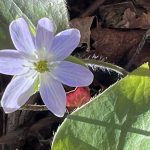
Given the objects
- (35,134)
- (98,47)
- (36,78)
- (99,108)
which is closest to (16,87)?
(36,78)

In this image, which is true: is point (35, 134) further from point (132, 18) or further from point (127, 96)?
point (132, 18)

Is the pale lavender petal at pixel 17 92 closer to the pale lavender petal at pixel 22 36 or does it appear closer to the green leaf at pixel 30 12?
the pale lavender petal at pixel 22 36

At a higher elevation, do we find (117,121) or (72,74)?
(72,74)

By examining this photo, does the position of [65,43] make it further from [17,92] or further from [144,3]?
[144,3]

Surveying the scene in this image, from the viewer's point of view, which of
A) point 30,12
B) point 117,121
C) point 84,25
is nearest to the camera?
point 117,121

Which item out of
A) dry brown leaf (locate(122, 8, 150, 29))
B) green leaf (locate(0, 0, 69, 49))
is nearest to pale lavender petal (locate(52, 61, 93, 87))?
green leaf (locate(0, 0, 69, 49))

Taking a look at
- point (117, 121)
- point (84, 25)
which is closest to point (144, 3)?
point (84, 25)

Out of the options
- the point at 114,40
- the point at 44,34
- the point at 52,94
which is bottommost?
the point at 114,40

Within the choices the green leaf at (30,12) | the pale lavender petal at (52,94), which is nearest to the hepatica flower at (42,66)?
the pale lavender petal at (52,94)
